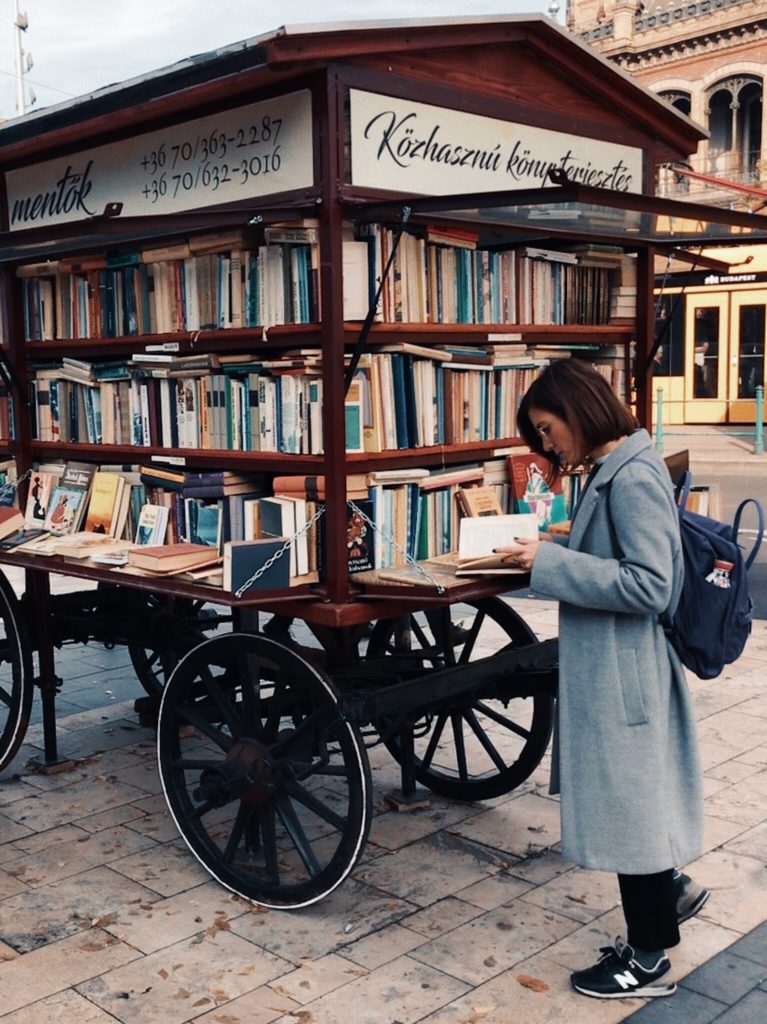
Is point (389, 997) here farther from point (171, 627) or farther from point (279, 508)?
point (171, 627)

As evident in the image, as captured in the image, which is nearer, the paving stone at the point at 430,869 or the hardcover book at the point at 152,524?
the paving stone at the point at 430,869

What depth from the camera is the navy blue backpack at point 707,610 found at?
3.23m

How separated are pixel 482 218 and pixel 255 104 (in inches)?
33.6

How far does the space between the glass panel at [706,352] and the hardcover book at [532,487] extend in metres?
19.2

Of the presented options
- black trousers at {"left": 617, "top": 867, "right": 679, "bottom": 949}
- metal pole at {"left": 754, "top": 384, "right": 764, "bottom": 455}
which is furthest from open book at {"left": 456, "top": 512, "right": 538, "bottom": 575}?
metal pole at {"left": 754, "top": 384, "right": 764, "bottom": 455}

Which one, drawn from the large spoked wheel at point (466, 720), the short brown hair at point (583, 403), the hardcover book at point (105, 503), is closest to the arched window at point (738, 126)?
the large spoked wheel at point (466, 720)

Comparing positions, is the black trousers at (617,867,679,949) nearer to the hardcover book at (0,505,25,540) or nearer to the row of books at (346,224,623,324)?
the row of books at (346,224,623,324)

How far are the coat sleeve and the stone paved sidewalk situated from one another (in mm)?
1168

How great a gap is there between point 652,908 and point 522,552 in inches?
42.2

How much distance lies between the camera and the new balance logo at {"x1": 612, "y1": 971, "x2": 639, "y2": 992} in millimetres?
3281

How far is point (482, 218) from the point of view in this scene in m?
3.77

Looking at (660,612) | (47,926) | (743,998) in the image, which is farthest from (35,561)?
(743,998)

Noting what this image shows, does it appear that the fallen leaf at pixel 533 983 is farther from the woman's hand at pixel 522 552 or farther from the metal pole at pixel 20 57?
the metal pole at pixel 20 57

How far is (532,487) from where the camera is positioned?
4.48 metres
